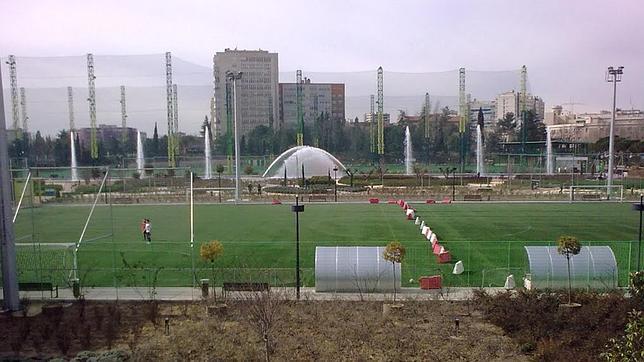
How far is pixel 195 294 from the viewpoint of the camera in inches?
719

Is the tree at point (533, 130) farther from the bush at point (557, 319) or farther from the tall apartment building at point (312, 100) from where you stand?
the bush at point (557, 319)

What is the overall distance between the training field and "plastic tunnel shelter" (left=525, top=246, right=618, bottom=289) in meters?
1.92

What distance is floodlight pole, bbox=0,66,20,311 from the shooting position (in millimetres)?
16266

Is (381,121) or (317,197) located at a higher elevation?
(381,121)

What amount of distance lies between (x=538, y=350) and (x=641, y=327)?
6217 mm

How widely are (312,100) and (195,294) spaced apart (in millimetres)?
139534

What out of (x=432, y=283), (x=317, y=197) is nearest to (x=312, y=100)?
(x=317, y=197)

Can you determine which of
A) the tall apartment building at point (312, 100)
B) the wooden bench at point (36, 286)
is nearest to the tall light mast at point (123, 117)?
the tall apartment building at point (312, 100)

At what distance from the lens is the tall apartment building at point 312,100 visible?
14488cm

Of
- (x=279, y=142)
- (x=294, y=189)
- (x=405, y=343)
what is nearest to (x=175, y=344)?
(x=405, y=343)

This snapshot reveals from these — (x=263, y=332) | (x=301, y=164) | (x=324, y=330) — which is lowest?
(x=324, y=330)

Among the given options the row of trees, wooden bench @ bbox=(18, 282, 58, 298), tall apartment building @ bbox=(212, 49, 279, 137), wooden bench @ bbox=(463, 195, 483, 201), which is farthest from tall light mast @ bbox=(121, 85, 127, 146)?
wooden bench @ bbox=(18, 282, 58, 298)

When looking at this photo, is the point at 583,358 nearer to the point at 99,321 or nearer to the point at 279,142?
the point at 99,321

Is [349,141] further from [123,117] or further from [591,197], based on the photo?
[591,197]
